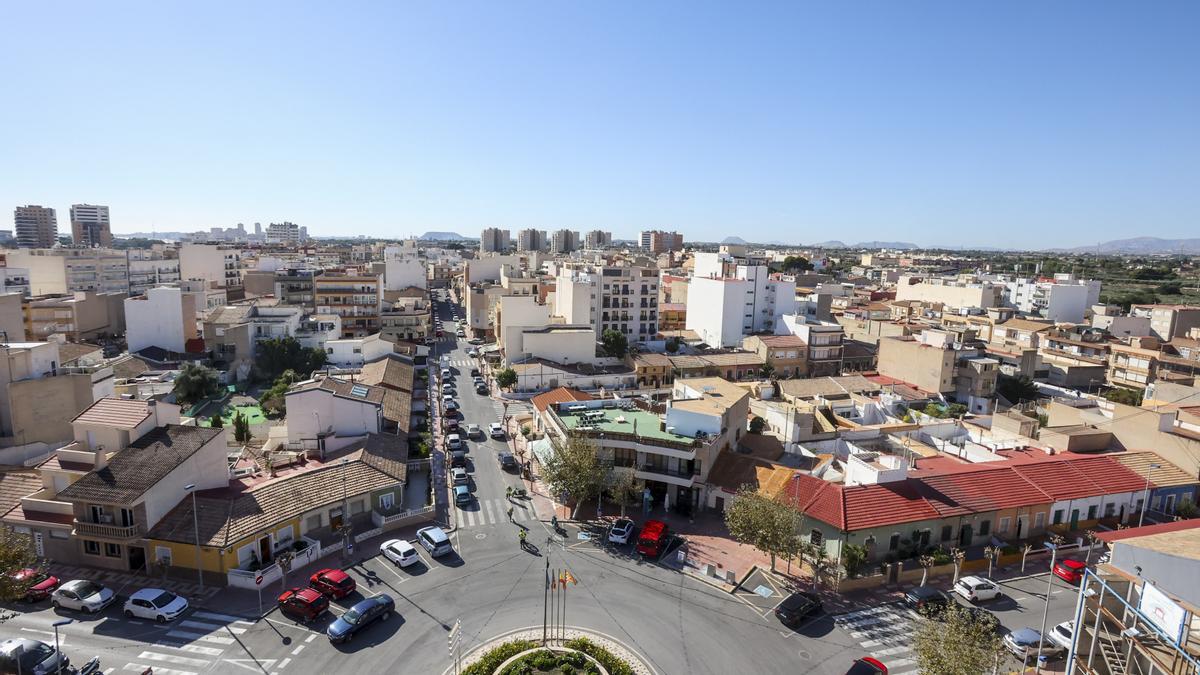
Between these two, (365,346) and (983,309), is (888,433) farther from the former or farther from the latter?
(983,309)

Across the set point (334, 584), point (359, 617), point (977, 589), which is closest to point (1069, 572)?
point (977, 589)

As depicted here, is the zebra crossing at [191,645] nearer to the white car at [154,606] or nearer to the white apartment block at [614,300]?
the white car at [154,606]

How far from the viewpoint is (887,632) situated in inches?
1011

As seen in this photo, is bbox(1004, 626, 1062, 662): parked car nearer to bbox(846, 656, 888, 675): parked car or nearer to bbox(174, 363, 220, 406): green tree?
bbox(846, 656, 888, 675): parked car

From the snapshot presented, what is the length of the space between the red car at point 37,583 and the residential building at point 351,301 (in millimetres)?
59100

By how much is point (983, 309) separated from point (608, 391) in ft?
217

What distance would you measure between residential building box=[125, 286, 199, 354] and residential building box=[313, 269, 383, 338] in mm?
15758

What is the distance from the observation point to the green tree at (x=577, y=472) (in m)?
34.2

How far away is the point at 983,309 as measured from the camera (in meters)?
96.0

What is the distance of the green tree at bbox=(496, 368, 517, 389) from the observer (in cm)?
6444

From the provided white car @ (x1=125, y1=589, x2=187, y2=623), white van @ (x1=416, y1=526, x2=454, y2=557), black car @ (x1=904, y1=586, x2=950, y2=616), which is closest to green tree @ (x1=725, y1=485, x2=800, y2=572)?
black car @ (x1=904, y1=586, x2=950, y2=616)

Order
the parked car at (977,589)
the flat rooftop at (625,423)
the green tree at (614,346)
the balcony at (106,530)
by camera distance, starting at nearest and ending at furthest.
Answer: the balcony at (106,530), the parked car at (977,589), the flat rooftop at (625,423), the green tree at (614,346)

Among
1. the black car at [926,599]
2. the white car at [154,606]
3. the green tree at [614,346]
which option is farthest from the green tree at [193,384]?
the black car at [926,599]

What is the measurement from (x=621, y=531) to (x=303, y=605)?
1513 cm
